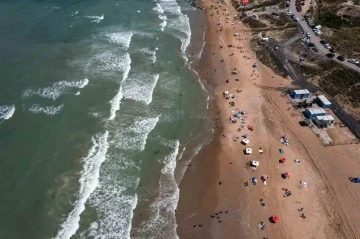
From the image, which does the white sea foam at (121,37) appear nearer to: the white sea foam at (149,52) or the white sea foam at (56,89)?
the white sea foam at (149,52)

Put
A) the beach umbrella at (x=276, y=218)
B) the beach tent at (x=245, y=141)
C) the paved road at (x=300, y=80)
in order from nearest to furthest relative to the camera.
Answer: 1. the beach umbrella at (x=276, y=218)
2. the beach tent at (x=245, y=141)
3. the paved road at (x=300, y=80)

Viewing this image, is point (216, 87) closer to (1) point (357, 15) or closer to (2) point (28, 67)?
(2) point (28, 67)

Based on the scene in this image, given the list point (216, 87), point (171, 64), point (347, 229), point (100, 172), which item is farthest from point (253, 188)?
point (171, 64)

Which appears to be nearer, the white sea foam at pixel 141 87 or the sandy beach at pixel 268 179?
the sandy beach at pixel 268 179

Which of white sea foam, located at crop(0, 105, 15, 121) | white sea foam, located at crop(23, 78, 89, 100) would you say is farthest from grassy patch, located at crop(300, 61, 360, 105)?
white sea foam, located at crop(0, 105, 15, 121)

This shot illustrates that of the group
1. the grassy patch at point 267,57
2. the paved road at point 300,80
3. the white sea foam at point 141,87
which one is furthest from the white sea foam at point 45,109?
the paved road at point 300,80

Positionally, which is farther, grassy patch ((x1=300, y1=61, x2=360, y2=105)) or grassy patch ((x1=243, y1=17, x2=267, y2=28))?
grassy patch ((x1=243, y1=17, x2=267, y2=28))

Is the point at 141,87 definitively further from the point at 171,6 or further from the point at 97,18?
the point at 171,6

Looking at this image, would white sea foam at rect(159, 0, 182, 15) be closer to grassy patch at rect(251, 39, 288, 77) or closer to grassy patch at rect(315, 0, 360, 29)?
grassy patch at rect(251, 39, 288, 77)
